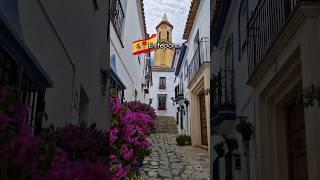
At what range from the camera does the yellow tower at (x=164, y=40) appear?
4972 cm

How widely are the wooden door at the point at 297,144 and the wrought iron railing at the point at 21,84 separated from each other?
3.34 metres

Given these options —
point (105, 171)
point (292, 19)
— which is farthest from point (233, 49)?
point (105, 171)

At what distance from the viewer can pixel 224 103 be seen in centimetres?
957

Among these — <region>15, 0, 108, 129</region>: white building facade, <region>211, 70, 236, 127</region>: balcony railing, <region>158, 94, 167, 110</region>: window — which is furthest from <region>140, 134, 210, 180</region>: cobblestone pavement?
<region>158, 94, 167, 110</region>: window

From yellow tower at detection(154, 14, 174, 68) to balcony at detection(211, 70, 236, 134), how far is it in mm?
38199

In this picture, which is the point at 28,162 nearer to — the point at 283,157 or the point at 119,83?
the point at 283,157

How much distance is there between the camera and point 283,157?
6.34m

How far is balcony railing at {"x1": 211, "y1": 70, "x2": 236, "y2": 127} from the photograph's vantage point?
933 centimetres

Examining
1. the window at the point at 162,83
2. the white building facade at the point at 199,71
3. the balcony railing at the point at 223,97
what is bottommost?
the balcony railing at the point at 223,97

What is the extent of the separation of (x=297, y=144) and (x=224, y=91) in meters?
4.62

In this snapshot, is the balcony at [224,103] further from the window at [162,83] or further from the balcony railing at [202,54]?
the window at [162,83]

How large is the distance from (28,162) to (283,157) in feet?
17.3

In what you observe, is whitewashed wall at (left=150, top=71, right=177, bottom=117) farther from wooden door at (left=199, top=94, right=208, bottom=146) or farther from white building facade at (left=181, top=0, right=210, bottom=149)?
wooden door at (left=199, top=94, right=208, bottom=146)

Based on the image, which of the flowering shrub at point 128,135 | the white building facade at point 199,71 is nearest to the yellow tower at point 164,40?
the white building facade at point 199,71
